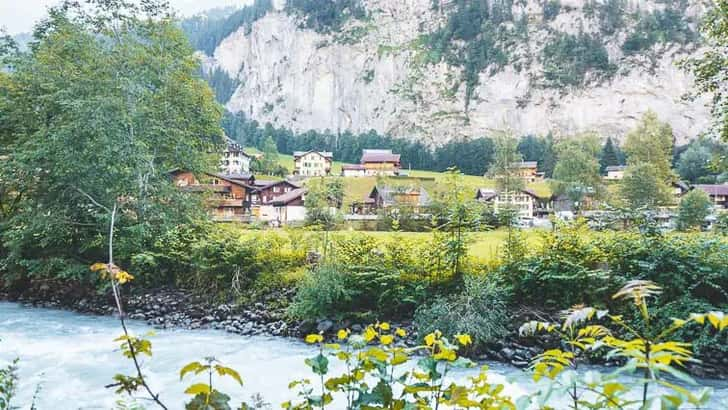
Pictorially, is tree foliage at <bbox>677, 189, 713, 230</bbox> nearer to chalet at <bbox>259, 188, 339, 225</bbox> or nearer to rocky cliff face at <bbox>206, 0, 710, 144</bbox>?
chalet at <bbox>259, 188, 339, 225</bbox>

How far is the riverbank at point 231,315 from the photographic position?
10836 millimetres

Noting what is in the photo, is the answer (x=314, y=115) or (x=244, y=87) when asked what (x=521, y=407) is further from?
(x=244, y=87)

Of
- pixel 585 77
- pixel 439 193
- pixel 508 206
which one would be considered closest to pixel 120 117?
pixel 439 193

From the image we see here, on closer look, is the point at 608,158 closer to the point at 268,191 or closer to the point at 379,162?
the point at 379,162

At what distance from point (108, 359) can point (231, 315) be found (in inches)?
165

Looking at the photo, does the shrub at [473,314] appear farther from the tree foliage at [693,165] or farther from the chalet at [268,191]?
the tree foliage at [693,165]

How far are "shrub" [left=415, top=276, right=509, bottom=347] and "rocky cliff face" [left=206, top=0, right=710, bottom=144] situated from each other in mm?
104128

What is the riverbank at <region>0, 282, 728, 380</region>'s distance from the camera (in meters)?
10.8

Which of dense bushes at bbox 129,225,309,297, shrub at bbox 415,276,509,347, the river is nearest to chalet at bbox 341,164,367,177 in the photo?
dense bushes at bbox 129,225,309,297

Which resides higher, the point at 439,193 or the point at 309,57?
the point at 309,57

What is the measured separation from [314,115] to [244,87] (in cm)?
3192

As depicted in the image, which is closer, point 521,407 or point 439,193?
point 521,407

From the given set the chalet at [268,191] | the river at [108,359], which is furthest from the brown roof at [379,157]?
the river at [108,359]

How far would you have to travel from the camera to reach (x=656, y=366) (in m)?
1.22
